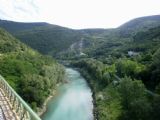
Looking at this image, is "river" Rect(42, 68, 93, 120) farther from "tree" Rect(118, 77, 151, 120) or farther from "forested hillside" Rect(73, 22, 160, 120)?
"tree" Rect(118, 77, 151, 120)

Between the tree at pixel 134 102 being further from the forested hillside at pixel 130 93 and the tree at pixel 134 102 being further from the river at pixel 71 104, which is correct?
the river at pixel 71 104

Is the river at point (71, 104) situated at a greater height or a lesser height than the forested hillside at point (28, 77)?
lesser

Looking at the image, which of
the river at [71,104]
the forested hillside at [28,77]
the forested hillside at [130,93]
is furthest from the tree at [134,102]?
the forested hillside at [28,77]

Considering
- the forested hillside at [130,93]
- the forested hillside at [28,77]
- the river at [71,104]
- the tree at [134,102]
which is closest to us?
the tree at [134,102]

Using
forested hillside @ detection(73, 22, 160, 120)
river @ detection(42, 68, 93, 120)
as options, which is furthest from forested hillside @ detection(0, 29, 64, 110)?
forested hillside @ detection(73, 22, 160, 120)

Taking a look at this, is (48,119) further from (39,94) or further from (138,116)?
(138,116)

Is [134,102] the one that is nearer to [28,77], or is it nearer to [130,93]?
[130,93]

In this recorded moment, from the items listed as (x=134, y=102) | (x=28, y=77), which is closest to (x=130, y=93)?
(x=134, y=102)

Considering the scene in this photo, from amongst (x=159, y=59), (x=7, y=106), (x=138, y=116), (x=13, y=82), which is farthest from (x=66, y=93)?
(x=7, y=106)

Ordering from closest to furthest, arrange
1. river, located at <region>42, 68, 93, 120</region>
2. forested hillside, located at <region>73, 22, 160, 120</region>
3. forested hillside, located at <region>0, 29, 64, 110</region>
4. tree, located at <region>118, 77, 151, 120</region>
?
tree, located at <region>118, 77, 151, 120</region> → forested hillside, located at <region>73, 22, 160, 120</region> → river, located at <region>42, 68, 93, 120</region> → forested hillside, located at <region>0, 29, 64, 110</region>
